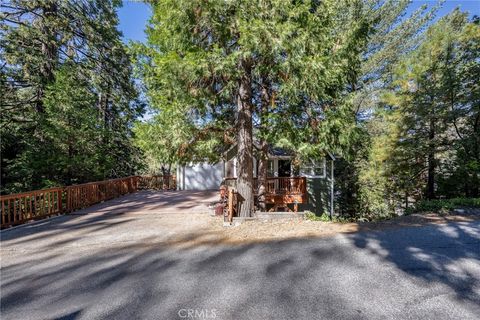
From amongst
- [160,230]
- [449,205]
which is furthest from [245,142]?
[449,205]

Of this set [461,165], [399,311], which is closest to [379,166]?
[461,165]

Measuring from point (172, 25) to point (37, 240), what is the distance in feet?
19.3

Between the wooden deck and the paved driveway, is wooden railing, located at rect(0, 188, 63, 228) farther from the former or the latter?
the wooden deck

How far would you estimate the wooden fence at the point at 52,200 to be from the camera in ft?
19.5

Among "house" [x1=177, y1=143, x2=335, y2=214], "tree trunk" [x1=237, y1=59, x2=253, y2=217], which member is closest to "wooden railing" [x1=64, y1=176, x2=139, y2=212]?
"house" [x1=177, y1=143, x2=335, y2=214]

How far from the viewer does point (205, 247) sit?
172 inches

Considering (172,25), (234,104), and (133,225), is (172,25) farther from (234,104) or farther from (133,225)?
(133,225)

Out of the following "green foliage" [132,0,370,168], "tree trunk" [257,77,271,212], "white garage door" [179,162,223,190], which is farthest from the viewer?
"white garage door" [179,162,223,190]

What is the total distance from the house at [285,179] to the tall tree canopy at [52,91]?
466 cm

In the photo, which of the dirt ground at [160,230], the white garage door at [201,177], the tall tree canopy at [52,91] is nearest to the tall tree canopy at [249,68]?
the dirt ground at [160,230]
